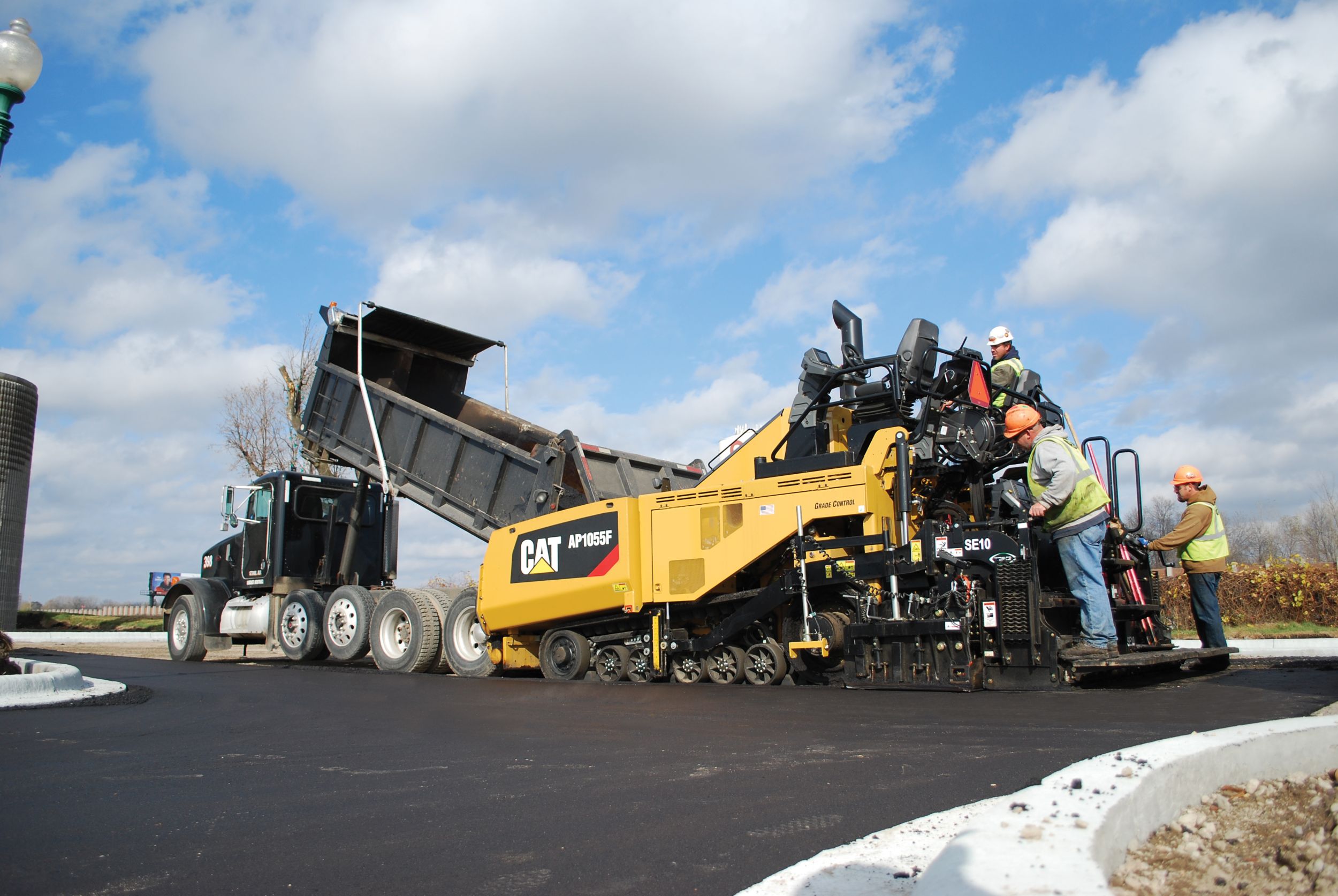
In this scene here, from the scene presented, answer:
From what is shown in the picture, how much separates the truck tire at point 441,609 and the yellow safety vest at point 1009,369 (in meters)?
6.51

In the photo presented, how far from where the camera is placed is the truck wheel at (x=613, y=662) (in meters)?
9.41

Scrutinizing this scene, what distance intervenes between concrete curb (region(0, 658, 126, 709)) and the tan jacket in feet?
28.2

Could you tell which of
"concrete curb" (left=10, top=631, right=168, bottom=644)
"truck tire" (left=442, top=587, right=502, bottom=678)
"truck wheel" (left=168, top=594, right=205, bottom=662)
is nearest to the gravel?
"truck tire" (left=442, top=587, right=502, bottom=678)

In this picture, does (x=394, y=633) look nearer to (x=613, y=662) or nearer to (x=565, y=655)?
(x=565, y=655)

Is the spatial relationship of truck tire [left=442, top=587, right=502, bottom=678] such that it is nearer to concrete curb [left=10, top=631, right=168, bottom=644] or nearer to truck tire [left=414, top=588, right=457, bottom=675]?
truck tire [left=414, top=588, right=457, bottom=675]

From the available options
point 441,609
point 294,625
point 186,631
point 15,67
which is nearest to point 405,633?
point 441,609

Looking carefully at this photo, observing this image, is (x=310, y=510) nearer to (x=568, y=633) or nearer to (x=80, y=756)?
(x=568, y=633)

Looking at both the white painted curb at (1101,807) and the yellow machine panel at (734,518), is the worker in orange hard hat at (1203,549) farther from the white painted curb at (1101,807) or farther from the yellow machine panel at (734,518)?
the white painted curb at (1101,807)

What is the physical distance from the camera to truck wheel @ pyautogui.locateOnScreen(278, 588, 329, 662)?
12.6 meters

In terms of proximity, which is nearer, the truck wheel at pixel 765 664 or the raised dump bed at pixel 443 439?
the truck wheel at pixel 765 664

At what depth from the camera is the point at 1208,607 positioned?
328 inches

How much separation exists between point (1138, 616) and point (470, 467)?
6.92 meters

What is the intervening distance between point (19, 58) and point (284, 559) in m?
7.59

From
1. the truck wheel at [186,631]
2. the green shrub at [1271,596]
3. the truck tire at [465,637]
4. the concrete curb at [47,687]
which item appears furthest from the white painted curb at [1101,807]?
the truck wheel at [186,631]
